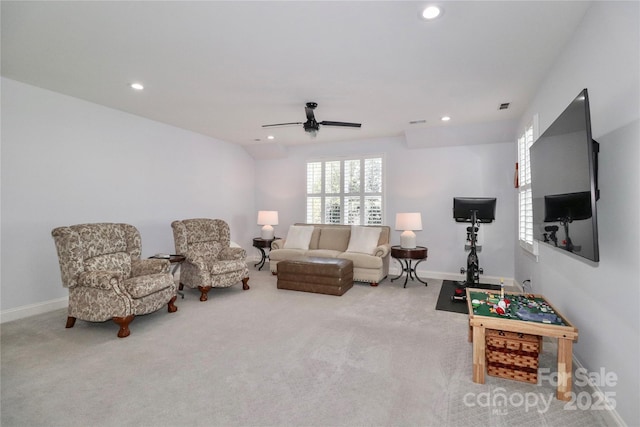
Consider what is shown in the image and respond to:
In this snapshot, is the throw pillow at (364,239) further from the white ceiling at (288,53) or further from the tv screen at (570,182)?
the tv screen at (570,182)

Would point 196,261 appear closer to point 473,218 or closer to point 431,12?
point 431,12

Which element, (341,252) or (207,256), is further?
(341,252)

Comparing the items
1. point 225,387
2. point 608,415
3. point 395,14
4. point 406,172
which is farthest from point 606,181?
point 406,172

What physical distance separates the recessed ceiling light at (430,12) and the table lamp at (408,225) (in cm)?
338

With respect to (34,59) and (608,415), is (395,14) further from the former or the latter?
(34,59)

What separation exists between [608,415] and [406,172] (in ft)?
15.4

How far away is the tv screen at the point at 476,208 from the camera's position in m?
4.92

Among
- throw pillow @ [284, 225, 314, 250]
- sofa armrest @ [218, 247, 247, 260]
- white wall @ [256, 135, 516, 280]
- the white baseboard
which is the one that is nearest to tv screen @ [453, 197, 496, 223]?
white wall @ [256, 135, 516, 280]

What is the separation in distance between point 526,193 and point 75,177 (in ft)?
19.3

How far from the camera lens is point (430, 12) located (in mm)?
2176

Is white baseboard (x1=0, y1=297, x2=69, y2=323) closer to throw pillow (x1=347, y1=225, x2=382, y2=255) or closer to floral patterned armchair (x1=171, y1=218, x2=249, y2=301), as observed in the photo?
floral patterned armchair (x1=171, y1=218, x2=249, y2=301)

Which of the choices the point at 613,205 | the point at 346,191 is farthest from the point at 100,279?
the point at 346,191

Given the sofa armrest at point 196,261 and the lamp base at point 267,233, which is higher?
the lamp base at point 267,233

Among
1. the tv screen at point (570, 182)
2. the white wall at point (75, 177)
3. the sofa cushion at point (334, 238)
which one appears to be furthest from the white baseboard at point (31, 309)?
the tv screen at point (570, 182)
